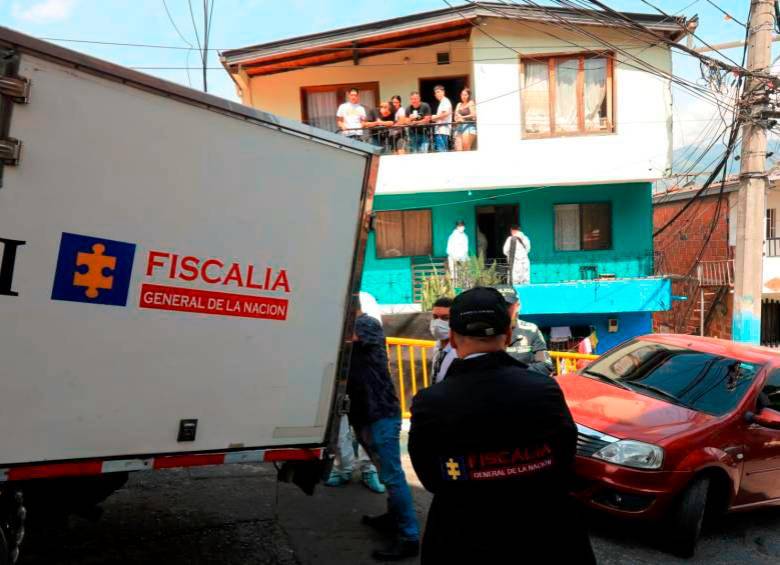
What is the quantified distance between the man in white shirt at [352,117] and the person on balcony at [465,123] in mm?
2236

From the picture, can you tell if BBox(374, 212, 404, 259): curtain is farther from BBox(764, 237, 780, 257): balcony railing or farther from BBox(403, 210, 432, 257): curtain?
BBox(764, 237, 780, 257): balcony railing

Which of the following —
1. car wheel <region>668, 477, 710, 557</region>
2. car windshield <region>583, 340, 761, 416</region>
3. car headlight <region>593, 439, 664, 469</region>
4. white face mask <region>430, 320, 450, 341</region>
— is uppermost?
white face mask <region>430, 320, 450, 341</region>

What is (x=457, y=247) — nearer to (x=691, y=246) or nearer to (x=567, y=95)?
(x=567, y=95)

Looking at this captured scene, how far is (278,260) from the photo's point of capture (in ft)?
10.1

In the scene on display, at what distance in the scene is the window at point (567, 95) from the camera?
1377 cm

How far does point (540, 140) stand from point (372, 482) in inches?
421

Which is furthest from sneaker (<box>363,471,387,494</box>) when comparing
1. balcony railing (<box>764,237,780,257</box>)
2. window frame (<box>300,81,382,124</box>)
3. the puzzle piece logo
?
balcony railing (<box>764,237,780,257</box>)

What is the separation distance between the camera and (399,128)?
1387 cm

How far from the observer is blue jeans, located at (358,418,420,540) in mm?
3834

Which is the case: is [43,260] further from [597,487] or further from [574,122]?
[574,122]

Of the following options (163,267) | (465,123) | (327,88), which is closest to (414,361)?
(163,267)

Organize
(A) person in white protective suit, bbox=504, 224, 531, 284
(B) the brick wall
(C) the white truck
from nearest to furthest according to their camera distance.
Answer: (C) the white truck < (A) person in white protective suit, bbox=504, 224, 531, 284 < (B) the brick wall

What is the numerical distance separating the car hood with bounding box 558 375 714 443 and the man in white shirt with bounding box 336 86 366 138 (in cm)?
999

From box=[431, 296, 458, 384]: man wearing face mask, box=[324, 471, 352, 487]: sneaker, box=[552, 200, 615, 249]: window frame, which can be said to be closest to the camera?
box=[431, 296, 458, 384]: man wearing face mask
